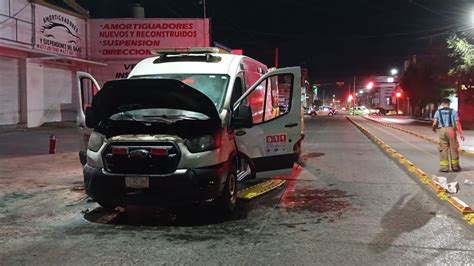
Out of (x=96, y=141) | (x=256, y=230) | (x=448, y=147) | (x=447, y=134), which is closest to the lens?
(x=256, y=230)

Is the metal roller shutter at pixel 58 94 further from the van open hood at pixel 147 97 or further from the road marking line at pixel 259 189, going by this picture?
the van open hood at pixel 147 97

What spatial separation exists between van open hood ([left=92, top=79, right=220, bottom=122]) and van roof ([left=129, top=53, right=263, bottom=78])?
1935mm

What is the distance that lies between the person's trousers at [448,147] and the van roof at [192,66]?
5.33 meters

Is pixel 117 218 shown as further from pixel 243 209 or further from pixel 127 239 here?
pixel 243 209

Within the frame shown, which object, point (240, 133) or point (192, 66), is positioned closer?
point (240, 133)

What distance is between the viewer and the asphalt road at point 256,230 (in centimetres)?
561

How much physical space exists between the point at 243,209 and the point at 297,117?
6.33 ft

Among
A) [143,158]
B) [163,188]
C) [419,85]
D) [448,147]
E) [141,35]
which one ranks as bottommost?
[163,188]

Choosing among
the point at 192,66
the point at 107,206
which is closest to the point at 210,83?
the point at 192,66

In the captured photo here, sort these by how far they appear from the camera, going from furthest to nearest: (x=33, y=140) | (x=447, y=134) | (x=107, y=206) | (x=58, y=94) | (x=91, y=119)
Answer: (x=58, y=94), (x=33, y=140), (x=447, y=134), (x=91, y=119), (x=107, y=206)

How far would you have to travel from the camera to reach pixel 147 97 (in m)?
7.53

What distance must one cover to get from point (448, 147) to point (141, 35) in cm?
2157

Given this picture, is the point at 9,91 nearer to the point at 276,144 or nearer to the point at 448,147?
the point at 276,144

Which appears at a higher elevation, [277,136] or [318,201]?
[277,136]
